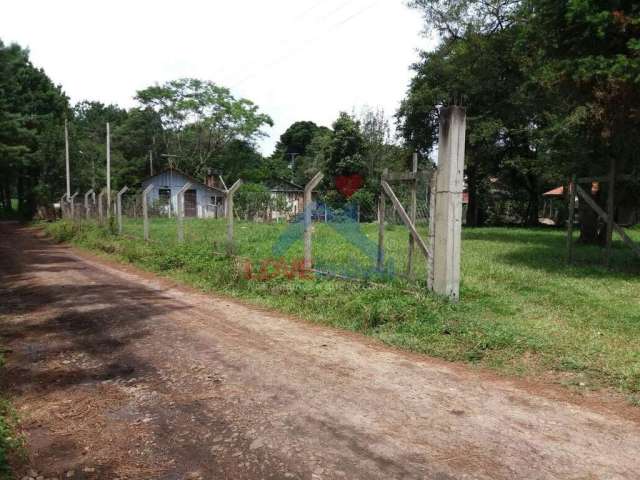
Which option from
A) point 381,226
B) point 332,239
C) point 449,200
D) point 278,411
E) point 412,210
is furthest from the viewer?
point 332,239

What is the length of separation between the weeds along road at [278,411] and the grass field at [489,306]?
47 cm

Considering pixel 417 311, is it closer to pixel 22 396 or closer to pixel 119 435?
pixel 119 435

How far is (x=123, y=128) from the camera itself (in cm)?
5734

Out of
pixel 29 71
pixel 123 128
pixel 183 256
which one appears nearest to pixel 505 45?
pixel 183 256

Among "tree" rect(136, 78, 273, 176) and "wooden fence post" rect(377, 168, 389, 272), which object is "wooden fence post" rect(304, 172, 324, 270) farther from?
"tree" rect(136, 78, 273, 176)

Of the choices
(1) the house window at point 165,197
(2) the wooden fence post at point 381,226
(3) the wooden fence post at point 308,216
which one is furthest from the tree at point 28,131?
(2) the wooden fence post at point 381,226

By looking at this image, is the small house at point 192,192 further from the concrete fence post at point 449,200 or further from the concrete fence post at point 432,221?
the concrete fence post at point 449,200

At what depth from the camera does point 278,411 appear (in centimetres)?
388

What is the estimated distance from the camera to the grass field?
514 centimetres

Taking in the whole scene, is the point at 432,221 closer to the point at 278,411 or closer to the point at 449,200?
the point at 449,200

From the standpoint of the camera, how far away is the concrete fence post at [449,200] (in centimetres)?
696

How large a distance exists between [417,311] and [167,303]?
4103mm

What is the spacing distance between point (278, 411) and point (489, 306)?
4.17m

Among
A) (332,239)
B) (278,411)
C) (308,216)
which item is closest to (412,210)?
(308,216)
